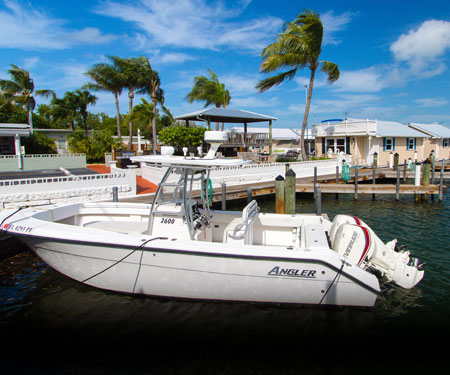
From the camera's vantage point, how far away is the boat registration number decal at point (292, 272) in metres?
5.10

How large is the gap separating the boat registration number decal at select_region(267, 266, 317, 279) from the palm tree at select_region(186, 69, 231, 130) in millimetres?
28192

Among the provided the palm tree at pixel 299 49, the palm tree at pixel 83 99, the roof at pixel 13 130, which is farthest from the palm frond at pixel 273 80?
the palm tree at pixel 83 99

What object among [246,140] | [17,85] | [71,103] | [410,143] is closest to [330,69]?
[246,140]

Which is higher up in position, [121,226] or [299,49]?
[299,49]

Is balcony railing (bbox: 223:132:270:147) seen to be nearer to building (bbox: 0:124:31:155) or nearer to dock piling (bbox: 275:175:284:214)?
dock piling (bbox: 275:175:284:214)

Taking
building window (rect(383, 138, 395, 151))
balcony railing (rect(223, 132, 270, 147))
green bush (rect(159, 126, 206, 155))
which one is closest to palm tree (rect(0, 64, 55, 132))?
green bush (rect(159, 126, 206, 155))

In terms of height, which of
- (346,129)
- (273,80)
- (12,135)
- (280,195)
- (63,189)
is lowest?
(280,195)

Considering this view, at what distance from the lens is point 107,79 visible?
33.6 m

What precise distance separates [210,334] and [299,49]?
20860mm

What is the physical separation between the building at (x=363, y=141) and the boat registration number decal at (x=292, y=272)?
70.2 feet

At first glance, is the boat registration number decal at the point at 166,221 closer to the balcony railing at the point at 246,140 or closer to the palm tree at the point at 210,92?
the balcony railing at the point at 246,140

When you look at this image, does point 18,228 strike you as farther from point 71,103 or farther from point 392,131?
point 71,103

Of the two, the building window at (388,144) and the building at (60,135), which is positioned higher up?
the building at (60,135)

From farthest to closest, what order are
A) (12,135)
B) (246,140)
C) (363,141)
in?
1. (363,141)
2. (246,140)
3. (12,135)
